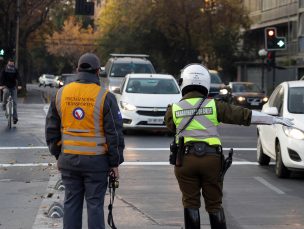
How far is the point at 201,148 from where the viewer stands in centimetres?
582

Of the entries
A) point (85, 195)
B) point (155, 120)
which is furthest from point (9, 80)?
point (85, 195)

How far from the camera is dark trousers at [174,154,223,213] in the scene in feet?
19.0

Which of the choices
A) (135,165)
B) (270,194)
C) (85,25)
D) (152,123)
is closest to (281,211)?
(270,194)

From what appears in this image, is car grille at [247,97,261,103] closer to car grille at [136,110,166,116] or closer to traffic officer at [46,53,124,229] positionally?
car grille at [136,110,166,116]

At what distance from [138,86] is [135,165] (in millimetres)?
6711

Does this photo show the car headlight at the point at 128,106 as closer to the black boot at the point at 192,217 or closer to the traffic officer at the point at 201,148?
the traffic officer at the point at 201,148

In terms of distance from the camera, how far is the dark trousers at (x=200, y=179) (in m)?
5.80

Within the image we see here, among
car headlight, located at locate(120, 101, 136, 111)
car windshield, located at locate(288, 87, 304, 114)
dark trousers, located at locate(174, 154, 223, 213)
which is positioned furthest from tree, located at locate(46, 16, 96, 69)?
dark trousers, located at locate(174, 154, 223, 213)

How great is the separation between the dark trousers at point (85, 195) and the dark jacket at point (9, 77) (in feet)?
41.9

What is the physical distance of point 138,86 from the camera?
19188 mm

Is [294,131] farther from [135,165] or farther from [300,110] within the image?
[135,165]

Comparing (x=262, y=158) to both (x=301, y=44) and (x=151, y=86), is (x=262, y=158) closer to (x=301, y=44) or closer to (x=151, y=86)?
(x=151, y=86)

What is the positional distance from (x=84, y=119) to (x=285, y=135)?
5785 millimetres

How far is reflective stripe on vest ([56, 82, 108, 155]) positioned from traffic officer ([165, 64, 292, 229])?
0.66 meters
